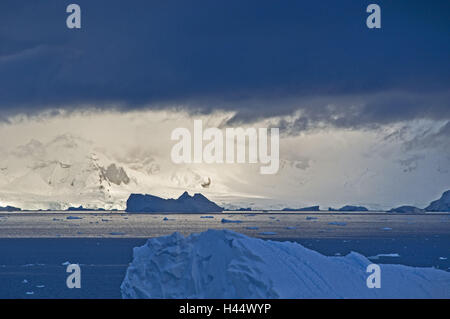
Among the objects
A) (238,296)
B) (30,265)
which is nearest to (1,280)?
(30,265)

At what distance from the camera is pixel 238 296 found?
20812 mm

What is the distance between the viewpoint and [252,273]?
20.9 m

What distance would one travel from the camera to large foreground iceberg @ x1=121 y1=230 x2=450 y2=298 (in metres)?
20.9

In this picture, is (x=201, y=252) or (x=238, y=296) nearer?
(x=238, y=296)

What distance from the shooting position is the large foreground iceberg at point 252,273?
20875 mm
